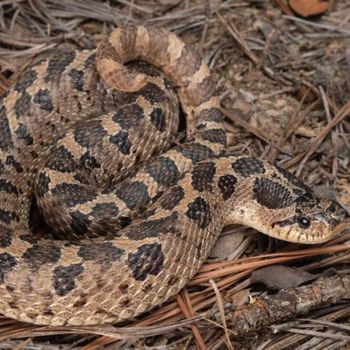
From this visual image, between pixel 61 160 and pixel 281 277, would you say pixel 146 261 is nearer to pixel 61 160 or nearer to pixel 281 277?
pixel 281 277

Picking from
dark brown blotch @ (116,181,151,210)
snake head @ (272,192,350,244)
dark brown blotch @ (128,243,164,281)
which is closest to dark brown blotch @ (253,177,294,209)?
snake head @ (272,192,350,244)

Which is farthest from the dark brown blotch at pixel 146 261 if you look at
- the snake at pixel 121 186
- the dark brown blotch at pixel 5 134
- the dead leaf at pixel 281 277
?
the dark brown blotch at pixel 5 134

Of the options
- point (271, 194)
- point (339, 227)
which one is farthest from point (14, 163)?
point (339, 227)

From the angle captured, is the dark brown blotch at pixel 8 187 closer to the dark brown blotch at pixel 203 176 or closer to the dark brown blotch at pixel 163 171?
the dark brown blotch at pixel 163 171

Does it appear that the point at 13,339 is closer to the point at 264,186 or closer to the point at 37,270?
the point at 37,270

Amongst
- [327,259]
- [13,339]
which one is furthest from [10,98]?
[327,259]

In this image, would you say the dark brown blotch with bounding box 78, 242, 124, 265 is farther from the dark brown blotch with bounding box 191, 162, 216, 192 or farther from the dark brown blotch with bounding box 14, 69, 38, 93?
the dark brown blotch with bounding box 14, 69, 38, 93
